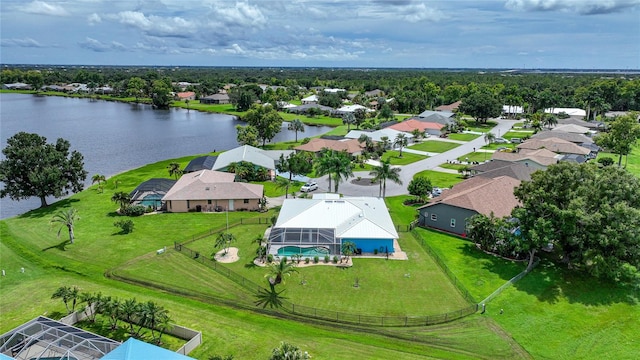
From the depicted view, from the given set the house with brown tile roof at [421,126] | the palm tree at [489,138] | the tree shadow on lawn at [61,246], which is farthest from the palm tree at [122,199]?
the palm tree at [489,138]

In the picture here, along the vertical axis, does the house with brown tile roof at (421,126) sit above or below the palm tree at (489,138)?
above

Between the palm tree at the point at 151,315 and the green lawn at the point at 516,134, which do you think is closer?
the palm tree at the point at 151,315

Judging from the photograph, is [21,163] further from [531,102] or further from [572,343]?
[531,102]

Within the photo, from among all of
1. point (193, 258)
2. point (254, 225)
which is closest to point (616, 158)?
point (254, 225)

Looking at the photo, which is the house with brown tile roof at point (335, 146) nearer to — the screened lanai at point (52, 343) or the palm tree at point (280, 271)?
the palm tree at point (280, 271)

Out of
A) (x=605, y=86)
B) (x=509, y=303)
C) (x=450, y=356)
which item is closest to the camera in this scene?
(x=450, y=356)

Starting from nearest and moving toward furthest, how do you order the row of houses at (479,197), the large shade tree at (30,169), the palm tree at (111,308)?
the palm tree at (111,308) → the row of houses at (479,197) → the large shade tree at (30,169)

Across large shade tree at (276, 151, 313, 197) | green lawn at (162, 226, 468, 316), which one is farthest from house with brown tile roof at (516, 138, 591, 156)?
green lawn at (162, 226, 468, 316)
